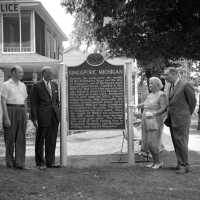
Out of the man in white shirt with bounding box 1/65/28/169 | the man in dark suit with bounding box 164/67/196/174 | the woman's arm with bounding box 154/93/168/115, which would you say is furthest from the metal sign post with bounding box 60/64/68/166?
the man in dark suit with bounding box 164/67/196/174

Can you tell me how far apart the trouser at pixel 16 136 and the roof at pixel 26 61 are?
1579 cm

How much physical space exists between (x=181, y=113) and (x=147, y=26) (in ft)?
13.9

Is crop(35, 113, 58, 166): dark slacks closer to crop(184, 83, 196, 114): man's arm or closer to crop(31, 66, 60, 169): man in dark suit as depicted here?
crop(31, 66, 60, 169): man in dark suit

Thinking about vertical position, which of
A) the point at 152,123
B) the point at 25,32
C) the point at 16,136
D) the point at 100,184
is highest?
the point at 25,32

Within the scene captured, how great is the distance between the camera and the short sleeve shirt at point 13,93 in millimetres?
7207

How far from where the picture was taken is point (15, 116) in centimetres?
730

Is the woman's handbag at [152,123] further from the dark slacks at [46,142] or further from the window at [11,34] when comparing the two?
the window at [11,34]

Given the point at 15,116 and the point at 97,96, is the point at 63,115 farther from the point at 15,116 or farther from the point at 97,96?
the point at 15,116

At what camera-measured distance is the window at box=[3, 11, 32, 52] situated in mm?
24891

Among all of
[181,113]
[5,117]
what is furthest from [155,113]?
[5,117]

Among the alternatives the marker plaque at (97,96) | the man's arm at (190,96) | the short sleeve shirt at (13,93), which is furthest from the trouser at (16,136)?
the man's arm at (190,96)

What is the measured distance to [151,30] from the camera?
10.9 meters

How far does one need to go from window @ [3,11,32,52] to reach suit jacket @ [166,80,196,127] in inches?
745

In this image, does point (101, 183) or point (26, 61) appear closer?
point (101, 183)
